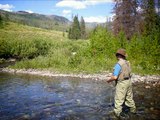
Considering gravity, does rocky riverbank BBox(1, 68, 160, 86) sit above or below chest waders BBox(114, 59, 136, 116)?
below

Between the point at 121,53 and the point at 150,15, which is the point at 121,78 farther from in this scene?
the point at 150,15

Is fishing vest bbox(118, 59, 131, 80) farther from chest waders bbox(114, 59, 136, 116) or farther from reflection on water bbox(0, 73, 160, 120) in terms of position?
reflection on water bbox(0, 73, 160, 120)

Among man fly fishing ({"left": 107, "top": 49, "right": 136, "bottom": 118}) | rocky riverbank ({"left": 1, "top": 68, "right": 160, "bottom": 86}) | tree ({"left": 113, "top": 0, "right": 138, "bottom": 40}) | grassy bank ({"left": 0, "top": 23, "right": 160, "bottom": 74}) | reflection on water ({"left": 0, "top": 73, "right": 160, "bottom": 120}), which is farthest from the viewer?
tree ({"left": 113, "top": 0, "right": 138, "bottom": 40})

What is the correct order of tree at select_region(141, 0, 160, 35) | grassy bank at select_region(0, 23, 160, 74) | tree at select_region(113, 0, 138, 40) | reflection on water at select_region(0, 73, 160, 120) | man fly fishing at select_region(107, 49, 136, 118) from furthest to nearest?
tree at select_region(141, 0, 160, 35) → tree at select_region(113, 0, 138, 40) → grassy bank at select_region(0, 23, 160, 74) → reflection on water at select_region(0, 73, 160, 120) → man fly fishing at select_region(107, 49, 136, 118)

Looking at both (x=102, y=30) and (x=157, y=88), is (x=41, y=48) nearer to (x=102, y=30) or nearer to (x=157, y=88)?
(x=102, y=30)

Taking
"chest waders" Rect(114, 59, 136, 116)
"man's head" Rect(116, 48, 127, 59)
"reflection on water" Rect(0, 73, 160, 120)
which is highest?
"man's head" Rect(116, 48, 127, 59)

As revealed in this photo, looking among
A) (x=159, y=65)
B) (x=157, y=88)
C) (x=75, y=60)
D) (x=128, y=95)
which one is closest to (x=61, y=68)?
(x=75, y=60)

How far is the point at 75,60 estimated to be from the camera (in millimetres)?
30875

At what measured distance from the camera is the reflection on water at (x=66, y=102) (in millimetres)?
11570

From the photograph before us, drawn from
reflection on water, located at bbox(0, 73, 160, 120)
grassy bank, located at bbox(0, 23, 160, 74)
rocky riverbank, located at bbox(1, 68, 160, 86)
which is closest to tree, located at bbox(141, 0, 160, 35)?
grassy bank, located at bbox(0, 23, 160, 74)

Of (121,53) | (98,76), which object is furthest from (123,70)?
(98,76)

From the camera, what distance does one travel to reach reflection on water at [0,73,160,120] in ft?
38.0

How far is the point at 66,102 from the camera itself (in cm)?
1433

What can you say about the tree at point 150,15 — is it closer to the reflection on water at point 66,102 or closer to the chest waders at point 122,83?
the reflection on water at point 66,102
